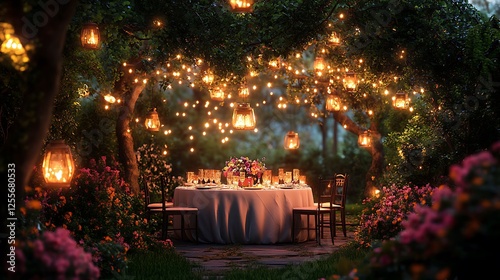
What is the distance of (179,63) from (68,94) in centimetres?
235

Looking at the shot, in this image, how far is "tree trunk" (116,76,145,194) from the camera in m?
12.1

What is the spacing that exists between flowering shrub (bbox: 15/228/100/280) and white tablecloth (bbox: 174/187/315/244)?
624 centimetres

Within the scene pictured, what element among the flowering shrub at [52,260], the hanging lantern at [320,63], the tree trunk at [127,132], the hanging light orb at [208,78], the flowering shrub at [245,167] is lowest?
the flowering shrub at [52,260]

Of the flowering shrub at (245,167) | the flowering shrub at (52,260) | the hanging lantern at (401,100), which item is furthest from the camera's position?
the hanging lantern at (401,100)

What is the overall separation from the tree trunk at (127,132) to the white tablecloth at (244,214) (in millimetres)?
2374

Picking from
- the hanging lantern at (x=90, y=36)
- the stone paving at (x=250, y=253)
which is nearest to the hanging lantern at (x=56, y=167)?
the hanging lantern at (x=90, y=36)

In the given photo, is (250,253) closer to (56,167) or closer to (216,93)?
(56,167)

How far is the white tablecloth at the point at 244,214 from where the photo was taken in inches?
399

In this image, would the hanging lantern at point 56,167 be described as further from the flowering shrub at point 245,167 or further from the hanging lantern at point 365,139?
the hanging lantern at point 365,139

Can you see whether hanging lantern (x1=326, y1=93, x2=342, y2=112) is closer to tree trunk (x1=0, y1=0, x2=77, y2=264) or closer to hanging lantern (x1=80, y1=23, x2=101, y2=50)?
hanging lantern (x1=80, y1=23, x2=101, y2=50)

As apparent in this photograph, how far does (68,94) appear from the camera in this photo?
8.65 metres

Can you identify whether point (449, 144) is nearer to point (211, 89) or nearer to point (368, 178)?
point (211, 89)

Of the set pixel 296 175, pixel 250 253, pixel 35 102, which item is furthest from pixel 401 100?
pixel 35 102

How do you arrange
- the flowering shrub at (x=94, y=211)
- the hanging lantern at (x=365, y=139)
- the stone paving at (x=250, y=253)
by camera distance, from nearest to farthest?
the flowering shrub at (x=94, y=211) → the stone paving at (x=250, y=253) → the hanging lantern at (x=365, y=139)
